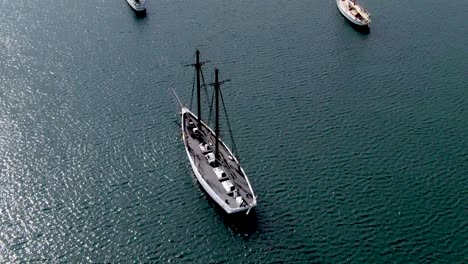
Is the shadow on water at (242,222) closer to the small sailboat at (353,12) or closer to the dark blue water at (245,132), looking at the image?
the dark blue water at (245,132)

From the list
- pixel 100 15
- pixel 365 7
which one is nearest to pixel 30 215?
pixel 100 15

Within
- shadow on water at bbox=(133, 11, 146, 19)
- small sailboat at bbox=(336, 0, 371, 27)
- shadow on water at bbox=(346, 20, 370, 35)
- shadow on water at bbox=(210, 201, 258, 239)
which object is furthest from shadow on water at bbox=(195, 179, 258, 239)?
shadow on water at bbox=(133, 11, 146, 19)

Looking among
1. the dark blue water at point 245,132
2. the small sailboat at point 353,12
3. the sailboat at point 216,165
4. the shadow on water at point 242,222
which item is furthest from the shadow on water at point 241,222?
the small sailboat at point 353,12

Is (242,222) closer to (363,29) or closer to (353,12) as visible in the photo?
(363,29)

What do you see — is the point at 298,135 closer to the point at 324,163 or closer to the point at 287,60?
the point at 324,163

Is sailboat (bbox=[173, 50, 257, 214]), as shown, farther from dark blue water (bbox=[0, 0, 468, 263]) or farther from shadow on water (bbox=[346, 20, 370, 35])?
shadow on water (bbox=[346, 20, 370, 35])

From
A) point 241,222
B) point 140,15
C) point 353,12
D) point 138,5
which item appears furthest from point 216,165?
point 353,12
